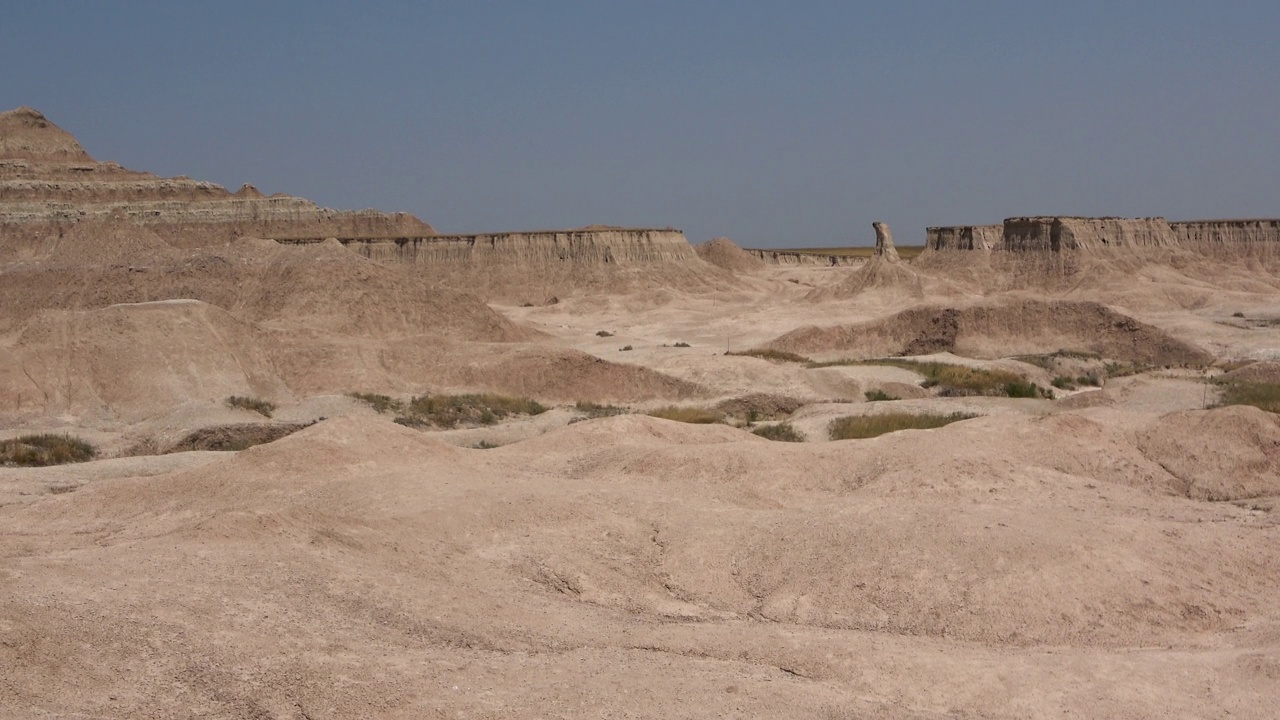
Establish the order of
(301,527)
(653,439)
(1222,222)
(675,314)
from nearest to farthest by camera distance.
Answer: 1. (301,527)
2. (653,439)
3. (675,314)
4. (1222,222)

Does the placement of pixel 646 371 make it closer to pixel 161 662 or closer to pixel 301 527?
pixel 301 527

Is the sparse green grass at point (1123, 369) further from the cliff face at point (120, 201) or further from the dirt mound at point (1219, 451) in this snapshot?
the cliff face at point (120, 201)

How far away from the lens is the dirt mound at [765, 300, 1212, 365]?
4122cm

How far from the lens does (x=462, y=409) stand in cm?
2877

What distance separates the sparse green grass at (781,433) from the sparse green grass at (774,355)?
11.4 m

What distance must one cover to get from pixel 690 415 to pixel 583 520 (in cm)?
1322

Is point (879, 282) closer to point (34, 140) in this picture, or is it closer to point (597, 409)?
point (597, 409)

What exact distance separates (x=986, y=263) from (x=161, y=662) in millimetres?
63769

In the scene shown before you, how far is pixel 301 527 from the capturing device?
1245cm

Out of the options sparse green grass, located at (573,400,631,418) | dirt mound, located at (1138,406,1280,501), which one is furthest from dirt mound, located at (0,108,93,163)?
dirt mound, located at (1138,406,1280,501)

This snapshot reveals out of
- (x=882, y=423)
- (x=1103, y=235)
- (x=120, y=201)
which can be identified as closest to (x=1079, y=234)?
(x=1103, y=235)

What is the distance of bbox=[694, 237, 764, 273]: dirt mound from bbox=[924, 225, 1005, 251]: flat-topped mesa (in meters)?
21.2

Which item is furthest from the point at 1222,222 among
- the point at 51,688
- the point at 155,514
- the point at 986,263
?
the point at 51,688

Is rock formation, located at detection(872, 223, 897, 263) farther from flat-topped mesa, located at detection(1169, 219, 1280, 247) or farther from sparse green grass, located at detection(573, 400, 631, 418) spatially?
sparse green grass, located at detection(573, 400, 631, 418)
